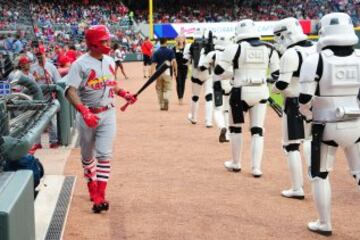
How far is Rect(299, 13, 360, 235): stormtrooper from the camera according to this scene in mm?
4992

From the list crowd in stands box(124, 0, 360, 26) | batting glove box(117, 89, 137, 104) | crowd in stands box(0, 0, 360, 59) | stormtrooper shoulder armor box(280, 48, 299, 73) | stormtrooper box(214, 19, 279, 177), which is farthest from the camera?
crowd in stands box(124, 0, 360, 26)

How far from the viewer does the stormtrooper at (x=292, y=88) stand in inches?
240

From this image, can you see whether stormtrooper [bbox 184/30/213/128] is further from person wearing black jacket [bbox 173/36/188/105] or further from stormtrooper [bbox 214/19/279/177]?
stormtrooper [bbox 214/19/279/177]

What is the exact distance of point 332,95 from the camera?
16.6 feet

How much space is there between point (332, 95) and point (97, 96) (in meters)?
2.24

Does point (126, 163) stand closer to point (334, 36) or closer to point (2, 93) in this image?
point (2, 93)

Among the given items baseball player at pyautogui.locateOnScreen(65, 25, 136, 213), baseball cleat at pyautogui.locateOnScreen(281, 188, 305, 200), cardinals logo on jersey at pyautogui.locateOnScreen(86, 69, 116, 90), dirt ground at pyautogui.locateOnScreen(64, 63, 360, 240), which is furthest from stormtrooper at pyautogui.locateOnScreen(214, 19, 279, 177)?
cardinals logo on jersey at pyautogui.locateOnScreen(86, 69, 116, 90)

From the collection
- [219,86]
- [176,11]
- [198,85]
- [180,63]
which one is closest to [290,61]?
[219,86]

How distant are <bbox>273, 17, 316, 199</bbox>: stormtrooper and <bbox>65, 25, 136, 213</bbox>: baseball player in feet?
5.67

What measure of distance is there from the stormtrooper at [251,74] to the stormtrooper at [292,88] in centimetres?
88

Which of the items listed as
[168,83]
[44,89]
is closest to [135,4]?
[168,83]

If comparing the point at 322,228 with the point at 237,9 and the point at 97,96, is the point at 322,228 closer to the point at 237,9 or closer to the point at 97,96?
the point at 97,96

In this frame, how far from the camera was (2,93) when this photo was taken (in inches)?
208

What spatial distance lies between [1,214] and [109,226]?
270 centimetres
